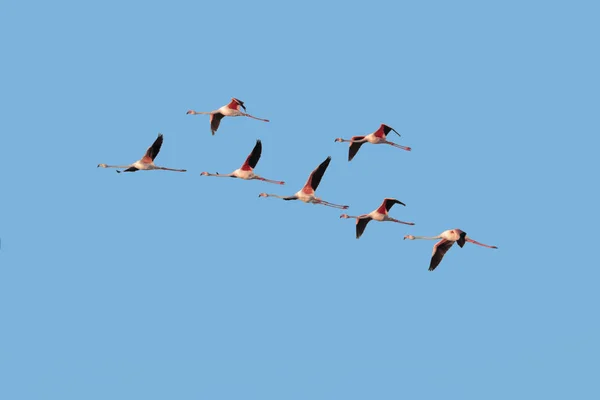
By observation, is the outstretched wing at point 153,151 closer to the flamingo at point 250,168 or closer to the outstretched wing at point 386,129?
the flamingo at point 250,168

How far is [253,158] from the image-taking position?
60.7 metres

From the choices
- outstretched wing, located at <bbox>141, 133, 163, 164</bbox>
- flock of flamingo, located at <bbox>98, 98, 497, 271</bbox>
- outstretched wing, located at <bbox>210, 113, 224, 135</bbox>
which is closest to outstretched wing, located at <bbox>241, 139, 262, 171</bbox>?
flock of flamingo, located at <bbox>98, 98, 497, 271</bbox>

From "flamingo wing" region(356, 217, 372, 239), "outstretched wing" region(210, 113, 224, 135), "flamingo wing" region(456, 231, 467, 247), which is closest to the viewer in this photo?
"flamingo wing" region(456, 231, 467, 247)

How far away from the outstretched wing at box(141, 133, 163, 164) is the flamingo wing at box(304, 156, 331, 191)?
629 cm

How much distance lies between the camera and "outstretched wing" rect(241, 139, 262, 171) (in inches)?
2376

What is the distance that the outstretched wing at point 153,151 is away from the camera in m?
59.5

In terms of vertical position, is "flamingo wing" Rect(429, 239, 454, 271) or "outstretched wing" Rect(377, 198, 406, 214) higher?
"outstretched wing" Rect(377, 198, 406, 214)

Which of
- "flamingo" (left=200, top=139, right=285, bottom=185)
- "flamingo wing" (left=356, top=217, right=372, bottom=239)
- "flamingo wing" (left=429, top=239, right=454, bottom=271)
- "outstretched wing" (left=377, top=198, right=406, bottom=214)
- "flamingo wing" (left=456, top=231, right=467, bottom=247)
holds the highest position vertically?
"flamingo" (left=200, top=139, right=285, bottom=185)

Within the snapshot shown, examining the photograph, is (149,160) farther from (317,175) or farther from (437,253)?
(437,253)

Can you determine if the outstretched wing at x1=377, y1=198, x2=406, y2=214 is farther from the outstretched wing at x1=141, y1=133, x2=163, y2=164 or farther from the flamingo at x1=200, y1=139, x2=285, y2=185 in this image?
the outstretched wing at x1=141, y1=133, x2=163, y2=164

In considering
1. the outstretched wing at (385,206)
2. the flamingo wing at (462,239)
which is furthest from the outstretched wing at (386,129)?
the flamingo wing at (462,239)

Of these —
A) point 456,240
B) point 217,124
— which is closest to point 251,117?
point 217,124

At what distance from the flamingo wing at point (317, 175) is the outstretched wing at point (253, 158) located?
8.64ft

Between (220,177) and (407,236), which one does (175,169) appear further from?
(407,236)
